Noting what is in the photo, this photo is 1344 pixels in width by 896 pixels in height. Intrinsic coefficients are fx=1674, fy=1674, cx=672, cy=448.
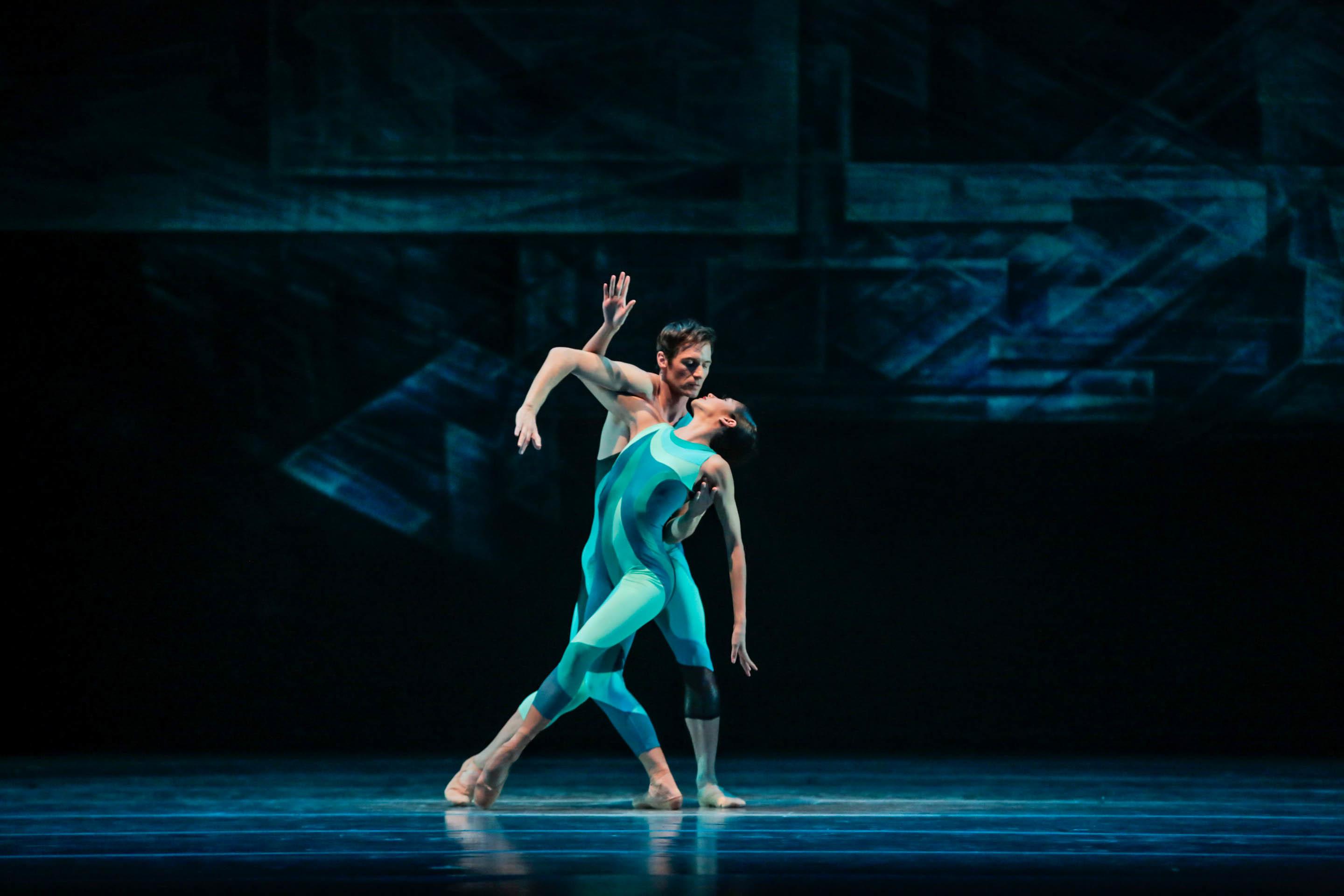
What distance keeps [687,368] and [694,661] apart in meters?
0.77

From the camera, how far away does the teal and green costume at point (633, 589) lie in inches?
164

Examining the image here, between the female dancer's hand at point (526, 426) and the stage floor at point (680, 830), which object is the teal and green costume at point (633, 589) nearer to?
the stage floor at point (680, 830)

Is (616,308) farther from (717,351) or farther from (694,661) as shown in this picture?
(717,351)

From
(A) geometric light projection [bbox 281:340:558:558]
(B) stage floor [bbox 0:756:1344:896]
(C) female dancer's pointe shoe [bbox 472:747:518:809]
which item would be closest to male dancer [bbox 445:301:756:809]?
(C) female dancer's pointe shoe [bbox 472:747:518:809]

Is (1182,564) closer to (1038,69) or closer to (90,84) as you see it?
(1038,69)

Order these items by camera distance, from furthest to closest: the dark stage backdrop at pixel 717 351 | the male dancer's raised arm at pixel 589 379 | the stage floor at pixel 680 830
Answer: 1. the dark stage backdrop at pixel 717 351
2. the male dancer's raised arm at pixel 589 379
3. the stage floor at pixel 680 830

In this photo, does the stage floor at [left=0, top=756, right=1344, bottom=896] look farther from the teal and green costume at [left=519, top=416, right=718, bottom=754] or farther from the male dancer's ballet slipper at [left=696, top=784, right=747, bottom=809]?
the teal and green costume at [left=519, top=416, right=718, bottom=754]

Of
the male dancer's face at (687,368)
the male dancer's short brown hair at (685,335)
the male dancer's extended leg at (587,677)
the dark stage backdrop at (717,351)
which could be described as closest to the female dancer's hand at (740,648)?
the male dancer's extended leg at (587,677)

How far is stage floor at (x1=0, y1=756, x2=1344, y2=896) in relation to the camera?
303 centimetres

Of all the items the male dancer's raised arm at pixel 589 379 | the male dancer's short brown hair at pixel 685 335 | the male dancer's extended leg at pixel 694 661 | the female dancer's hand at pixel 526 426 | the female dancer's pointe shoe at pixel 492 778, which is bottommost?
the female dancer's pointe shoe at pixel 492 778

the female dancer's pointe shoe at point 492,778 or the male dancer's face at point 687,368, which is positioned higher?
the male dancer's face at point 687,368

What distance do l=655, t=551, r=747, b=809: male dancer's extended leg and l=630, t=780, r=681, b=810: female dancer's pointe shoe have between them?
0.42 ft

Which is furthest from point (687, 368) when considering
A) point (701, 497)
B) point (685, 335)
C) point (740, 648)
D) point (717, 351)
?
point (717, 351)

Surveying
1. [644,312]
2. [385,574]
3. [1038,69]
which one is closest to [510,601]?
[385,574]
